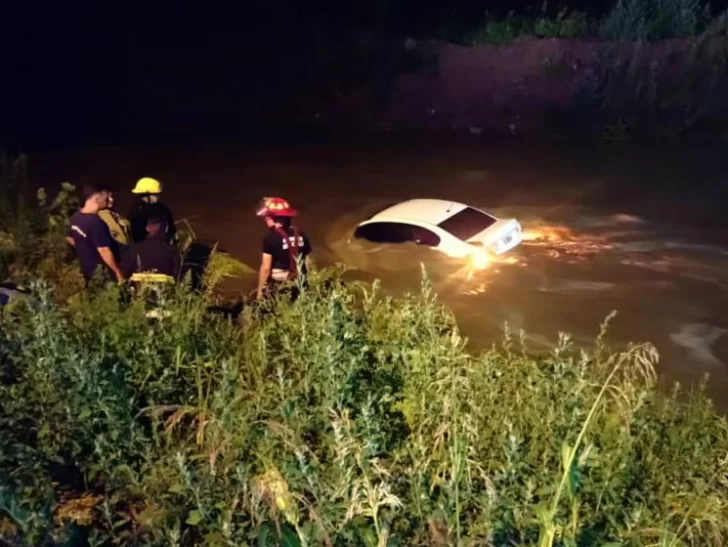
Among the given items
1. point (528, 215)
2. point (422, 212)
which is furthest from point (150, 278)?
point (528, 215)

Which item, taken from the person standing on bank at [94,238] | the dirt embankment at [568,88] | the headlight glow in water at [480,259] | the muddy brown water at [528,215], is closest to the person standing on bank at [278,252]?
the person standing on bank at [94,238]

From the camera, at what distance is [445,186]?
703 inches

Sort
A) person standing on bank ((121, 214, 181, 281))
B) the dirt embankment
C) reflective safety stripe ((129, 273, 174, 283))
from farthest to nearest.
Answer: the dirt embankment, person standing on bank ((121, 214, 181, 281)), reflective safety stripe ((129, 273, 174, 283))

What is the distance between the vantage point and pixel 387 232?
496 inches

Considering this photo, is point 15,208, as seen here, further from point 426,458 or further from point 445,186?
point 445,186

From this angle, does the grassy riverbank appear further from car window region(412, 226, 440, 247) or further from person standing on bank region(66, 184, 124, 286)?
car window region(412, 226, 440, 247)

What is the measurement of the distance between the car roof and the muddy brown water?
43 centimetres

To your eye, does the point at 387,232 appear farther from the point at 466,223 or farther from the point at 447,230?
the point at 466,223

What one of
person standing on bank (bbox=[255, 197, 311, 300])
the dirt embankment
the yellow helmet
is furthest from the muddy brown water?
person standing on bank (bbox=[255, 197, 311, 300])

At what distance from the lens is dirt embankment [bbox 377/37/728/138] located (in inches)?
877

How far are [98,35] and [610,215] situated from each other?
54.3ft

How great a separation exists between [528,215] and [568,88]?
8546mm

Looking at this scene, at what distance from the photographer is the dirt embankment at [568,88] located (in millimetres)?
22266

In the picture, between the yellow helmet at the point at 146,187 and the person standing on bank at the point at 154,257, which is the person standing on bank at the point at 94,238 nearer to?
the person standing on bank at the point at 154,257
